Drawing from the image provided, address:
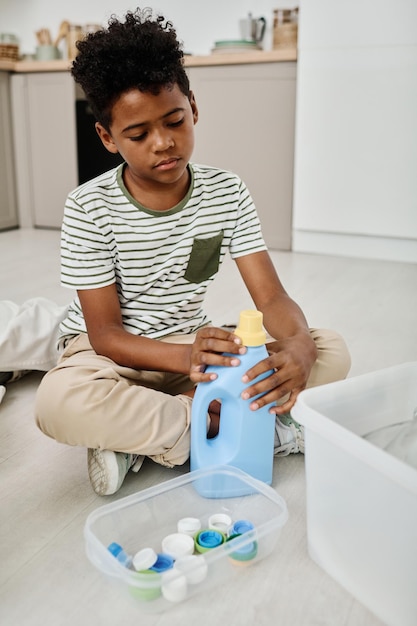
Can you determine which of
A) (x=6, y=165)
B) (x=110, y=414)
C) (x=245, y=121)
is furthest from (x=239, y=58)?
(x=110, y=414)

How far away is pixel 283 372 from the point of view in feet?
2.53

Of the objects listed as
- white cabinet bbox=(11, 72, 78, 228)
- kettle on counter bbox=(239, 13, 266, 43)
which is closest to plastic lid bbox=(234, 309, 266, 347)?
kettle on counter bbox=(239, 13, 266, 43)

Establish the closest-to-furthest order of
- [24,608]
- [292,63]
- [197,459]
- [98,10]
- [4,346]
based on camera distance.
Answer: [24,608] → [197,459] → [4,346] → [292,63] → [98,10]

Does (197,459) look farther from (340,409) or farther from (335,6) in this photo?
(335,6)

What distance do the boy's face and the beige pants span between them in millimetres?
280

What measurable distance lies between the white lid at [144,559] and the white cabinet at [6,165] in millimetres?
2514

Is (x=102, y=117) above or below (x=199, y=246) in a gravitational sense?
above

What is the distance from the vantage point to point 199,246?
938 millimetres

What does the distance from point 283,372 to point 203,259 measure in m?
0.26

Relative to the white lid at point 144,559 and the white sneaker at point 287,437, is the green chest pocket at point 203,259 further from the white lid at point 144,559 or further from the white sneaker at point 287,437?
the white lid at point 144,559

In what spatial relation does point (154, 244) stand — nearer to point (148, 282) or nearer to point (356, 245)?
point (148, 282)

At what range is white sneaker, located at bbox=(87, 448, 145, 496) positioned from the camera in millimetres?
782

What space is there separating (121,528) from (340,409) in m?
0.28

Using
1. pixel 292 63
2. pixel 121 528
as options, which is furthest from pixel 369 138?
pixel 121 528
